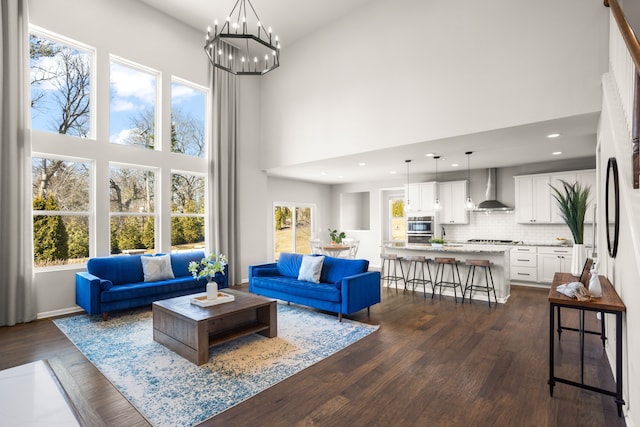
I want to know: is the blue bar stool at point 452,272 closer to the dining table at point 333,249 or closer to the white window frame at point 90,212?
the dining table at point 333,249

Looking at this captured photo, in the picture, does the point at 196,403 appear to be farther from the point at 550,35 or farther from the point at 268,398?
the point at 550,35

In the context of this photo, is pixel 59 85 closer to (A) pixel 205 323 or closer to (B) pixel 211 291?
(B) pixel 211 291

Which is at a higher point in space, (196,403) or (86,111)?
(86,111)

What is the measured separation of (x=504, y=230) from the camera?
25.8 ft

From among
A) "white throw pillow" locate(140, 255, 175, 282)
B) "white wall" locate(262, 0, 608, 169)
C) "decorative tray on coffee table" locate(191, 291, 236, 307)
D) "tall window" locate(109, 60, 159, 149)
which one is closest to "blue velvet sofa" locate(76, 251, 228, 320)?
"white throw pillow" locate(140, 255, 175, 282)

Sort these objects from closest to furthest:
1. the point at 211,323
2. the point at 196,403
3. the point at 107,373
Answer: the point at 196,403, the point at 107,373, the point at 211,323

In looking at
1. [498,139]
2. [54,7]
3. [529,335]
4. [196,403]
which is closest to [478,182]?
[498,139]

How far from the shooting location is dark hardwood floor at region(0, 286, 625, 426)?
2377 millimetres

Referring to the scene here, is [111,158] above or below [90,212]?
above

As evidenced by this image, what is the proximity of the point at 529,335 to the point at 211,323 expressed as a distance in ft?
12.6

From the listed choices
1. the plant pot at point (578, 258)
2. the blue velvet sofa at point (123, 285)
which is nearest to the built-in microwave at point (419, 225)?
the plant pot at point (578, 258)

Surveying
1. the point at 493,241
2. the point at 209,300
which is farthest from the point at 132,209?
the point at 493,241

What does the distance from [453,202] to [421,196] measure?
0.82 metres

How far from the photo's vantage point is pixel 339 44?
6.39 m
